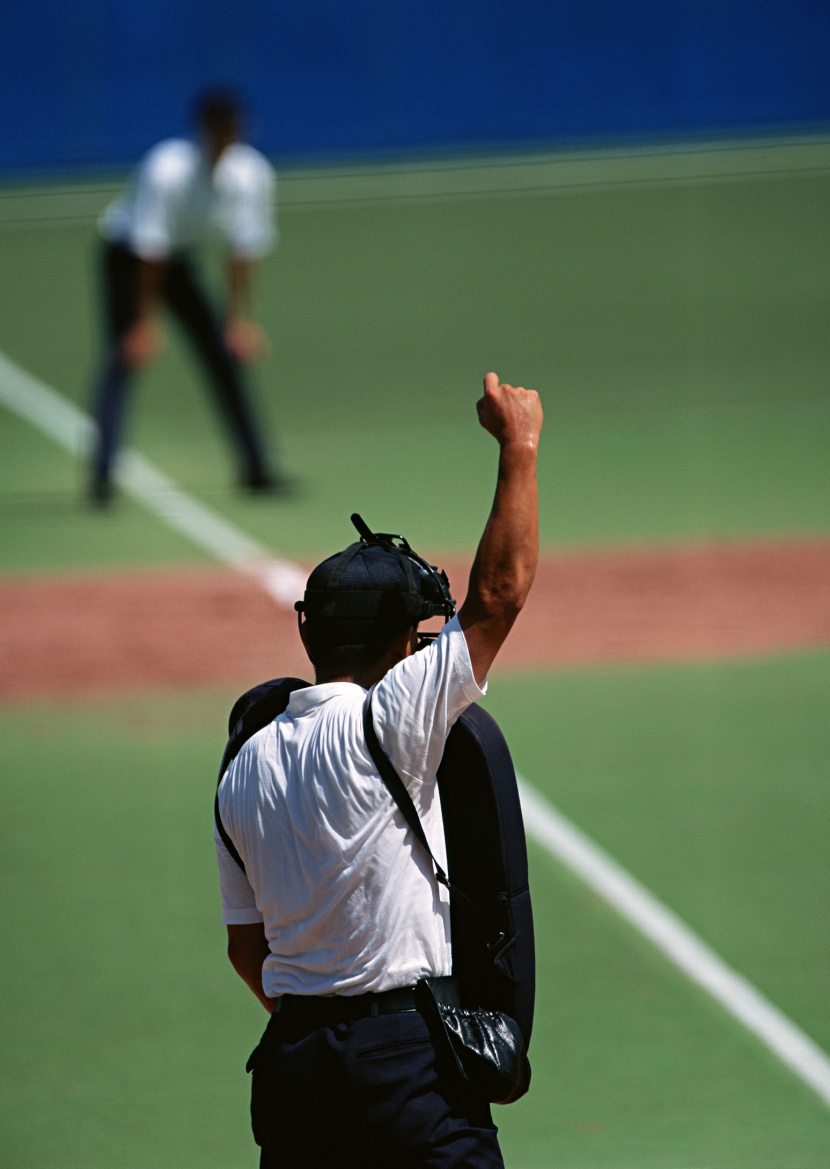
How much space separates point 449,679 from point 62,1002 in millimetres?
3695

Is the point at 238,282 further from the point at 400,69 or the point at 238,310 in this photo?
the point at 400,69

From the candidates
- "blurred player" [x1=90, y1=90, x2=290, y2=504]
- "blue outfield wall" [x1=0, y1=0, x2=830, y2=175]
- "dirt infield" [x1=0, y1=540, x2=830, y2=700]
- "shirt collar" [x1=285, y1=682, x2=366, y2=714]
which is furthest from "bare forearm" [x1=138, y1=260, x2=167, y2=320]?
"blue outfield wall" [x1=0, y1=0, x2=830, y2=175]

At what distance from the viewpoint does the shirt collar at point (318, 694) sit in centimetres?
332

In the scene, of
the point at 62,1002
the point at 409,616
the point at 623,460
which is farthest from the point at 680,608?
the point at 409,616

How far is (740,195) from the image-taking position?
28.4 metres

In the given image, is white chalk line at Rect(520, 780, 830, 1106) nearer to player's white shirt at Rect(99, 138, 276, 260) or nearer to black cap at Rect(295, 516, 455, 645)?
black cap at Rect(295, 516, 455, 645)

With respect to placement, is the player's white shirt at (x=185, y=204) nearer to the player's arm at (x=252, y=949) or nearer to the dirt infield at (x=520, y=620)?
the dirt infield at (x=520, y=620)

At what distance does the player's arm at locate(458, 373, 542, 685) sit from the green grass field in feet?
8.24

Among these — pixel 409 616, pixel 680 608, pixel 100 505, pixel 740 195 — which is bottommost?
pixel 409 616

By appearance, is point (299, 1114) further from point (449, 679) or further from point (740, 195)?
point (740, 195)

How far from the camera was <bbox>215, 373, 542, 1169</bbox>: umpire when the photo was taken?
3176mm

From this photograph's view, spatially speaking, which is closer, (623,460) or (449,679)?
(449,679)

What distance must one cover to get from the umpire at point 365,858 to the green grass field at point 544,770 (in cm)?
202

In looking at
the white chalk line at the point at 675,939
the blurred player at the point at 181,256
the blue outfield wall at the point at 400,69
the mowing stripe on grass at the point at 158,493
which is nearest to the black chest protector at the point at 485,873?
the white chalk line at the point at 675,939
